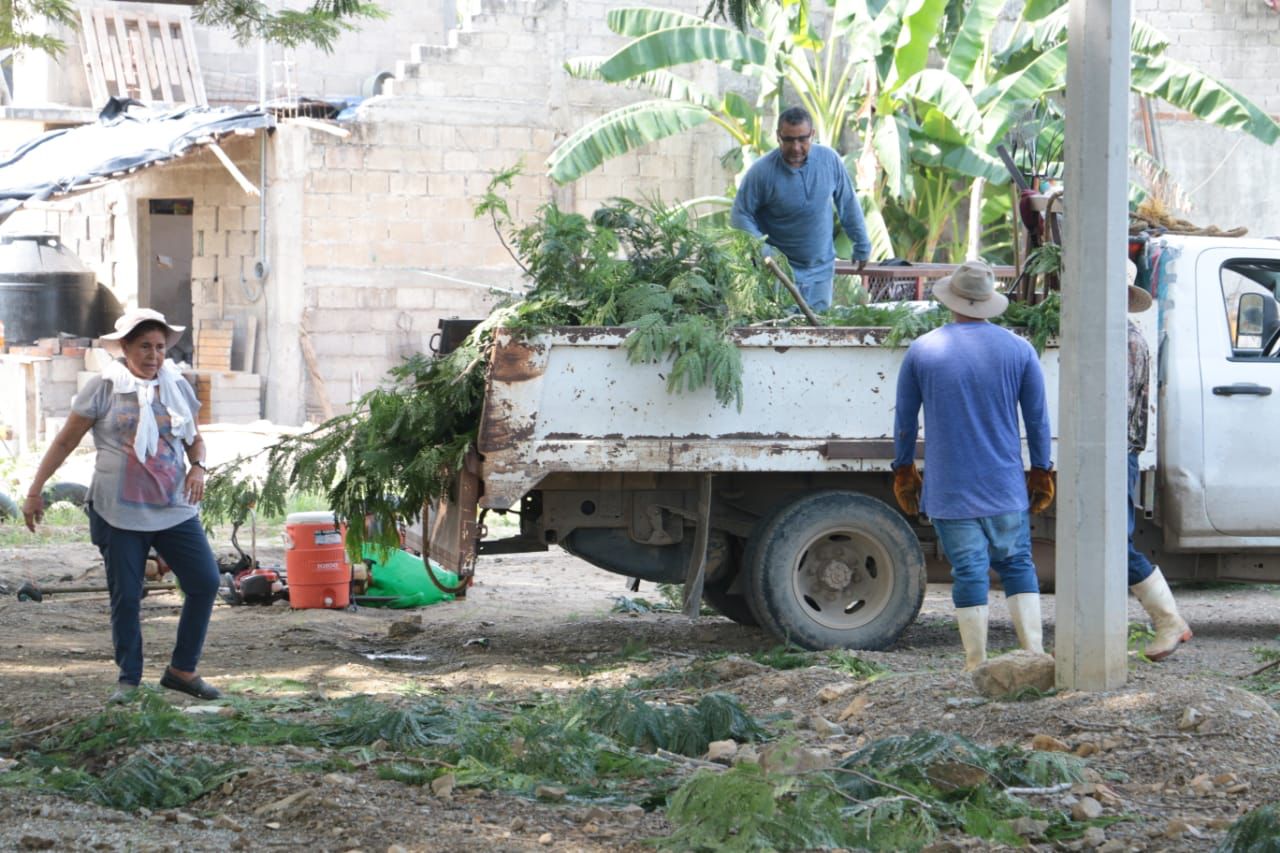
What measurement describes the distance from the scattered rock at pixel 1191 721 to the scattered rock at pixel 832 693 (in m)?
1.33

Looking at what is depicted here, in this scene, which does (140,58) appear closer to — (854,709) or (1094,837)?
(854,709)

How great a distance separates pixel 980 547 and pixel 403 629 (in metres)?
3.34

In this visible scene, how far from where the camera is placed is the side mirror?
319 inches

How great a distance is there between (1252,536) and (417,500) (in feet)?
13.6

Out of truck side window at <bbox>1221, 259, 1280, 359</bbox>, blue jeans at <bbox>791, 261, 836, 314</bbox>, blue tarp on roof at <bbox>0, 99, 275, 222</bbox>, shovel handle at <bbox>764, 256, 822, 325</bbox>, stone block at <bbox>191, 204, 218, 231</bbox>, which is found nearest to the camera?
shovel handle at <bbox>764, 256, 822, 325</bbox>

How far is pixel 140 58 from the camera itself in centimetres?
1984

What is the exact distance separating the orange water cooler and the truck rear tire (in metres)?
2.67

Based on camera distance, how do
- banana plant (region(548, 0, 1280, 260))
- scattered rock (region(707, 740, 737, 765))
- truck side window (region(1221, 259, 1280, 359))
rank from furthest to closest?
banana plant (region(548, 0, 1280, 260)) → truck side window (region(1221, 259, 1280, 359)) → scattered rock (region(707, 740, 737, 765))

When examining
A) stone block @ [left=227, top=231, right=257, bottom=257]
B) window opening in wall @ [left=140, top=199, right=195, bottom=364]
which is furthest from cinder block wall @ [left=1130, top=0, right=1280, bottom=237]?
window opening in wall @ [left=140, top=199, right=195, bottom=364]

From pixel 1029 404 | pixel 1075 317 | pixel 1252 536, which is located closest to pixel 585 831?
pixel 1075 317

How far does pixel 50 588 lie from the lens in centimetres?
949

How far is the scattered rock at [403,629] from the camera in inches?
330

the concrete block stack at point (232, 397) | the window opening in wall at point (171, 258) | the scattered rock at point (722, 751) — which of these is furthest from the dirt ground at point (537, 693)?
the window opening in wall at point (171, 258)

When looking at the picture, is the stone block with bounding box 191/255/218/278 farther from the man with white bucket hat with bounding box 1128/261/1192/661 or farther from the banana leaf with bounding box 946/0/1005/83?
the man with white bucket hat with bounding box 1128/261/1192/661
